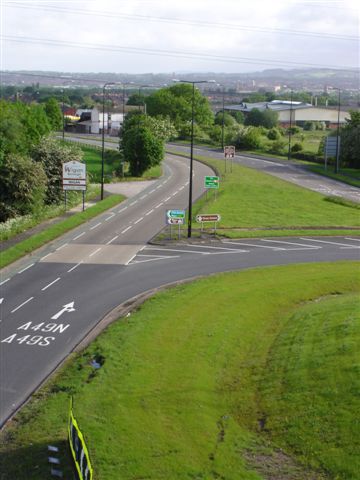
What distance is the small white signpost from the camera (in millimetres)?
47375

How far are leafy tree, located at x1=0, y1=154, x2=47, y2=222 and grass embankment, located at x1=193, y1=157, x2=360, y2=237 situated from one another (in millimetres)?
10530

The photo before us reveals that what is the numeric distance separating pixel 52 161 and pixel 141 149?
16.0 meters

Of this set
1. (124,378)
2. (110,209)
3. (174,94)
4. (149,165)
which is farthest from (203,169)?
(124,378)

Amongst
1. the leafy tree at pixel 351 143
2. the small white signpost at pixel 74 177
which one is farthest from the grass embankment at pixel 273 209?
the leafy tree at pixel 351 143

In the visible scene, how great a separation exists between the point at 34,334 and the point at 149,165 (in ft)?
144

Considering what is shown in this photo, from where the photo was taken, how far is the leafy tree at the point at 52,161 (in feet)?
167

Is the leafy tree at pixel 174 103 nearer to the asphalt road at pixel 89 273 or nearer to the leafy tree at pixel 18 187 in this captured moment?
the leafy tree at pixel 18 187

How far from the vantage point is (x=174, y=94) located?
114m

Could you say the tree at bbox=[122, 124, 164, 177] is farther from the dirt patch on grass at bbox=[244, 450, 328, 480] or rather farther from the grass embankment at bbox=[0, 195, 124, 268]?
the dirt patch on grass at bbox=[244, 450, 328, 480]

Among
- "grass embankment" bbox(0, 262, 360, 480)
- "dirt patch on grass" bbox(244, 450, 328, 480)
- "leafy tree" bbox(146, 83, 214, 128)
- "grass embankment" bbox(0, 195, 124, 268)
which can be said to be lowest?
"dirt patch on grass" bbox(244, 450, 328, 480)

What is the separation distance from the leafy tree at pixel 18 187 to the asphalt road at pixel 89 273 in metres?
4.42

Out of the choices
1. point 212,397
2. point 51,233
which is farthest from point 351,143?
point 212,397

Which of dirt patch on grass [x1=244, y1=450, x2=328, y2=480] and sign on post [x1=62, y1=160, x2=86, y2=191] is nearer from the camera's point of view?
dirt patch on grass [x1=244, y1=450, x2=328, y2=480]

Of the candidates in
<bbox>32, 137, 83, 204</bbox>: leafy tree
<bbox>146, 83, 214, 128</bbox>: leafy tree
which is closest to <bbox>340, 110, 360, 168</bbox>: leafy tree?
<bbox>32, 137, 83, 204</bbox>: leafy tree
